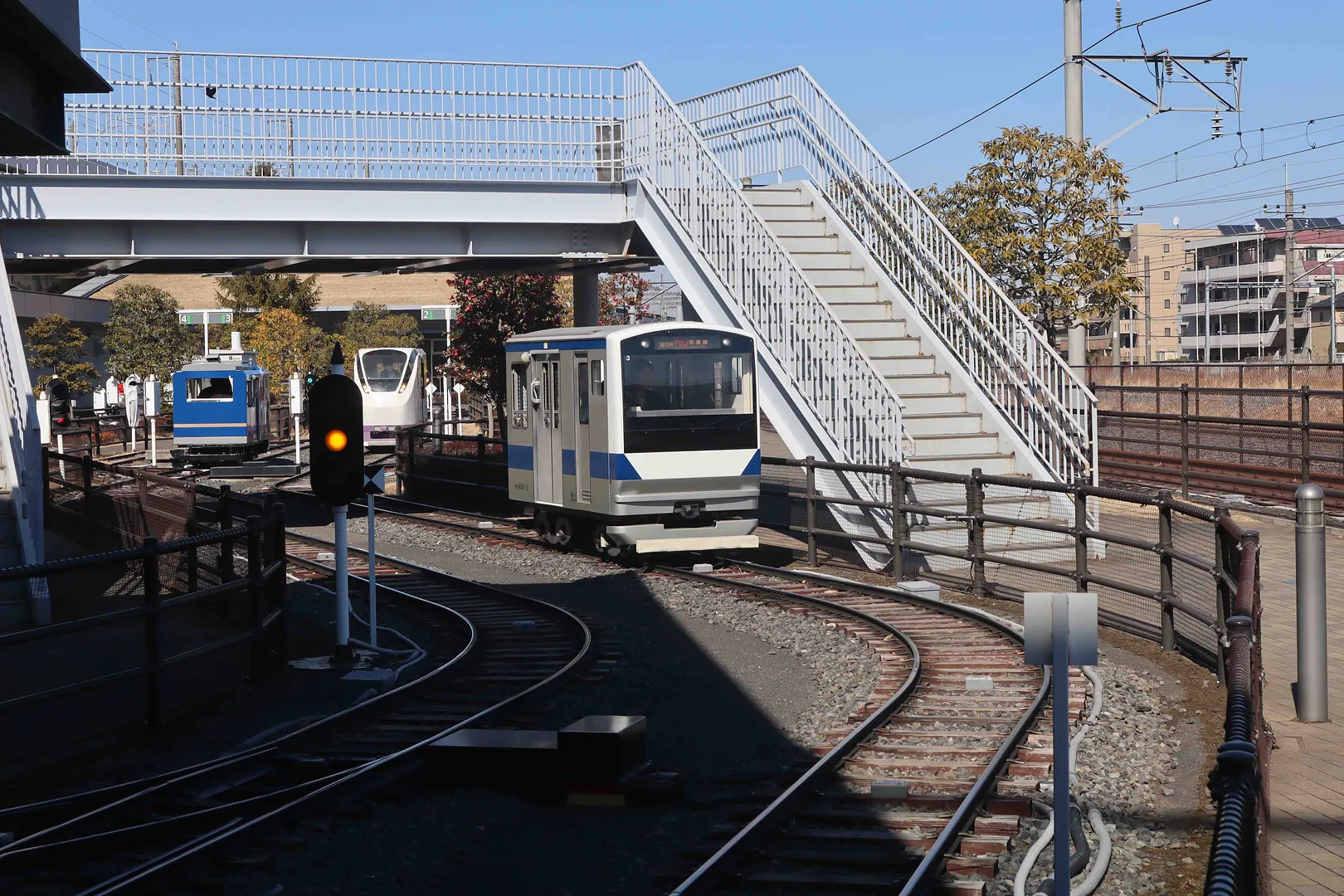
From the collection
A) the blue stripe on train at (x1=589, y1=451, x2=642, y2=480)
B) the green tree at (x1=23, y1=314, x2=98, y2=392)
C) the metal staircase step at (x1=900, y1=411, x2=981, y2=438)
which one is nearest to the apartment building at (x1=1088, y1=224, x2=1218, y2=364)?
the green tree at (x1=23, y1=314, x2=98, y2=392)

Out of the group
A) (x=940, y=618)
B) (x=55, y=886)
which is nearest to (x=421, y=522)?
(x=940, y=618)

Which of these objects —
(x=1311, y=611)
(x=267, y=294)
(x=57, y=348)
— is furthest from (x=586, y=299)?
(x=267, y=294)

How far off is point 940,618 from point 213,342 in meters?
73.1

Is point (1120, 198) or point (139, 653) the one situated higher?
point (1120, 198)

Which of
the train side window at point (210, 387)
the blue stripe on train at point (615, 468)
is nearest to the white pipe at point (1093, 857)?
the blue stripe on train at point (615, 468)

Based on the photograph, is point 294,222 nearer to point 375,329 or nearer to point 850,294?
point 850,294

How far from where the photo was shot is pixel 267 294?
80.5 m

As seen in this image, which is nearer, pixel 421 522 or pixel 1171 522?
pixel 1171 522

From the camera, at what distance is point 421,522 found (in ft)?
80.9

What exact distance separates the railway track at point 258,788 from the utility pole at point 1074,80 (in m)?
12.9

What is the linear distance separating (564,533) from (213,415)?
2400 centimetres

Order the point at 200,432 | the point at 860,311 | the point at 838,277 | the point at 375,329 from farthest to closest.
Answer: the point at 375,329 → the point at 200,432 → the point at 838,277 → the point at 860,311

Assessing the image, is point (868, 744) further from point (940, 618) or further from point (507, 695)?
point (940, 618)

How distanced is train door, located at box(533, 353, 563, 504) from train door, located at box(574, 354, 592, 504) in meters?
0.56
